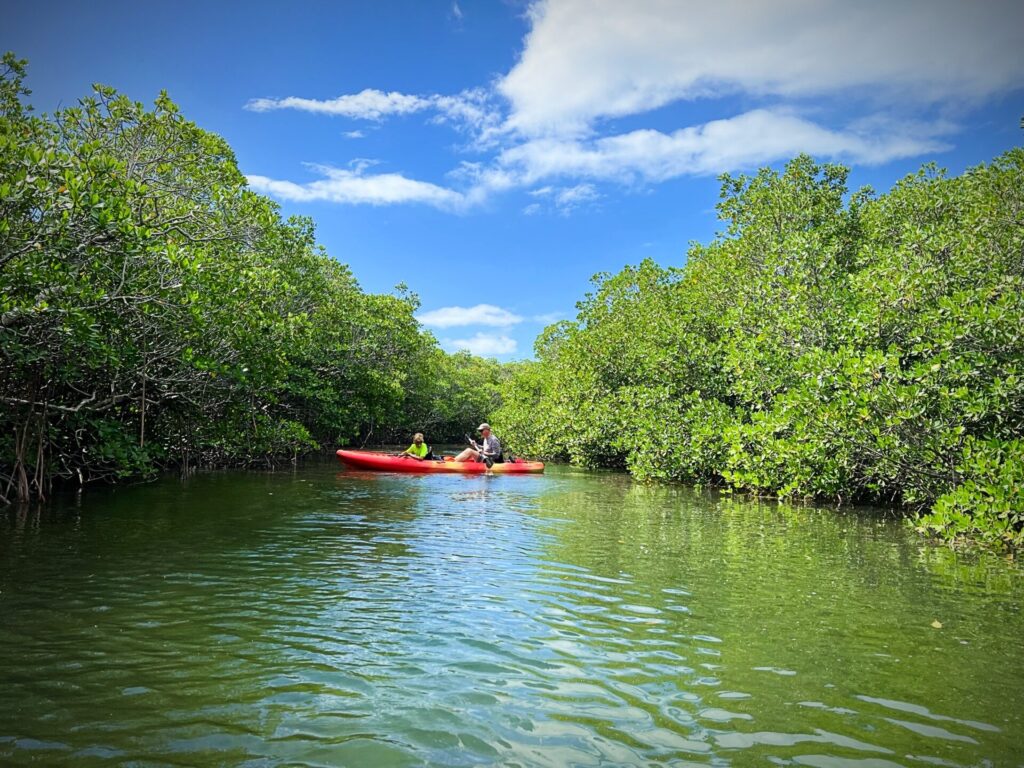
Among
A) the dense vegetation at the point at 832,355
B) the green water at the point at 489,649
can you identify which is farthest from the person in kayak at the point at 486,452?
the green water at the point at 489,649

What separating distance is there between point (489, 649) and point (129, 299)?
284 inches

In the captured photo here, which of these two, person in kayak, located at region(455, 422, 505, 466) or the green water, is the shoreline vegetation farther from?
person in kayak, located at region(455, 422, 505, 466)

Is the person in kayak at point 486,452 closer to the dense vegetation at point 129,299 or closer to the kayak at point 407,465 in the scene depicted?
the kayak at point 407,465

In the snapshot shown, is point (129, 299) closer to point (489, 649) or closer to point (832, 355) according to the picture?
point (489, 649)

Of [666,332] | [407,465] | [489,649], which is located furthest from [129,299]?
[666,332]

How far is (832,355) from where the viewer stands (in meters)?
11.4

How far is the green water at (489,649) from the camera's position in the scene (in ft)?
9.71

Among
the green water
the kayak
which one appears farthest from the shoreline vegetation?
the green water

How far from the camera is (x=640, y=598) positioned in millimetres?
5605

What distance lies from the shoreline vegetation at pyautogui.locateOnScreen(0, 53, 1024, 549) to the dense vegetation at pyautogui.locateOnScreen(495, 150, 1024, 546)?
56 mm

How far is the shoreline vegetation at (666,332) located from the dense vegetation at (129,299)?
0.04 metres

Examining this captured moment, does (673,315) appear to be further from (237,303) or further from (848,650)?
(848,650)

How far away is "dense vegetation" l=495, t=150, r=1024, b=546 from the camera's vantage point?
9.78 m

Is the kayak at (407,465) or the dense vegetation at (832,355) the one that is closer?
the dense vegetation at (832,355)
